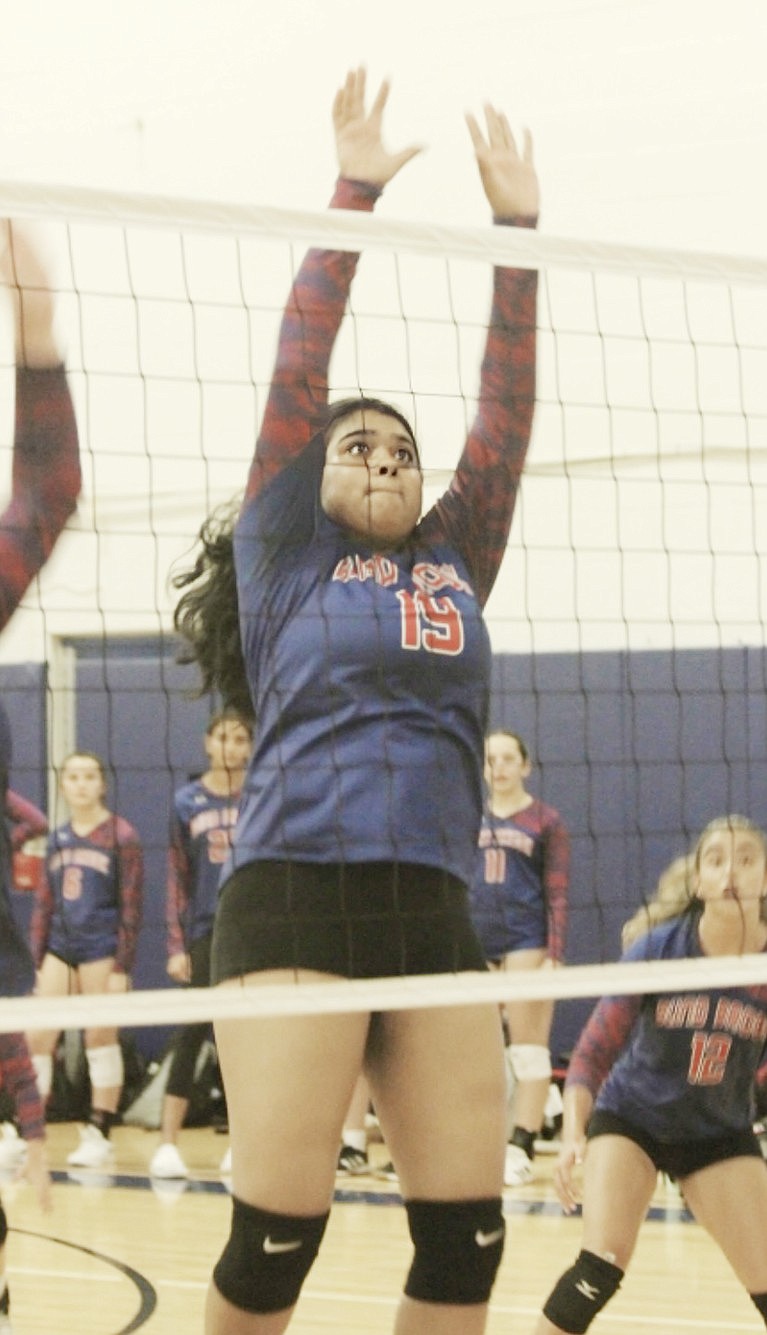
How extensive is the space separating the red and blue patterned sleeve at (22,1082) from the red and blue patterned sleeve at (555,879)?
3.79m

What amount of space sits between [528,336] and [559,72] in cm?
506

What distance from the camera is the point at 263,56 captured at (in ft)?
25.6

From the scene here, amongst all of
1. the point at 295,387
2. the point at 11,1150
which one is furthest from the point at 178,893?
the point at 295,387

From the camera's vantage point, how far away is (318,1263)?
227 inches

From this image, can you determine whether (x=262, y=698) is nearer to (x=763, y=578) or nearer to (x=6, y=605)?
(x=6, y=605)

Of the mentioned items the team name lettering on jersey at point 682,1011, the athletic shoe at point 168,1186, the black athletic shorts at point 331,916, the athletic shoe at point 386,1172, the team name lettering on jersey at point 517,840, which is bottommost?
the athletic shoe at point 386,1172

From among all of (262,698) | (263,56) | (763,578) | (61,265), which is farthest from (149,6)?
(262,698)

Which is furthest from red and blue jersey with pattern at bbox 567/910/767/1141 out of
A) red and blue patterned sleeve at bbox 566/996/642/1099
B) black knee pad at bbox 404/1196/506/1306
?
black knee pad at bbox 404/1196/506/1306

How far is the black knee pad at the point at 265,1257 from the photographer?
271cm

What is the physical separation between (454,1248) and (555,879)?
4.80m

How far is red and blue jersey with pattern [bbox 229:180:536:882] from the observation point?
2.81 metres

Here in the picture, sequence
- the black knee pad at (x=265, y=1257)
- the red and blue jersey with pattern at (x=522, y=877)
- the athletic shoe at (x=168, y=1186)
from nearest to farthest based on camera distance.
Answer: the black knee pad at (x=265, y=1257), the athletic shoe at (x=168, y=1186), the red and blue jersey with pattern at (x=522, y=877)

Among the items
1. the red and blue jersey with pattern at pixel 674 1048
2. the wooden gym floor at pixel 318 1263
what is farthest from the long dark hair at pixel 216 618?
the wooden gym floor at pixel 318 1263

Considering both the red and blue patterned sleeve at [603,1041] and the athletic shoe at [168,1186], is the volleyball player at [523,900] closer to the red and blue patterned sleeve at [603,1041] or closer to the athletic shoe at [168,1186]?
the athletic shoe at [168,1186]
